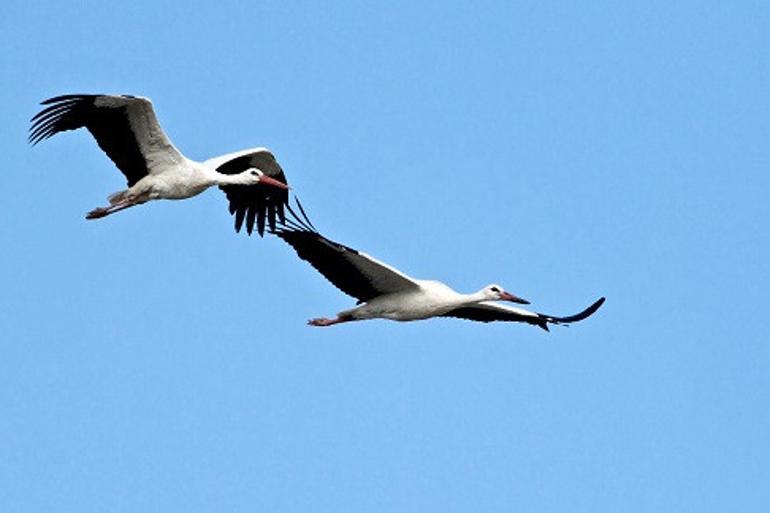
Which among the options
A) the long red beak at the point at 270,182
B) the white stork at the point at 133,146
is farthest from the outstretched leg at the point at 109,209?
the long red beak at the point at 270,182

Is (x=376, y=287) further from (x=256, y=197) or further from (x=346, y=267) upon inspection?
(x=256, y=197)

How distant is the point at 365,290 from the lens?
84.7 feet

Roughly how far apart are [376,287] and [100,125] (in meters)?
3.65

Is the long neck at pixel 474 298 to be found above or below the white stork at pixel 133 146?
below

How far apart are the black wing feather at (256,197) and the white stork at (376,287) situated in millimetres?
2352

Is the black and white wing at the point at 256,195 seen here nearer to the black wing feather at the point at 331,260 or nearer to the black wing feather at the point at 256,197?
the black wing feather at the point at 256,197

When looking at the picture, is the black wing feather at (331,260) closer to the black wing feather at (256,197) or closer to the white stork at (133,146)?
the white stork at (133,146)

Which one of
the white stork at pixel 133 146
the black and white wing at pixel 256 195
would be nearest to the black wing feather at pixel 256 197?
the black and white wing at pixel 256 195

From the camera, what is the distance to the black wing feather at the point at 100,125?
2547cm

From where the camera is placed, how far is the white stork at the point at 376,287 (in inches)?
991

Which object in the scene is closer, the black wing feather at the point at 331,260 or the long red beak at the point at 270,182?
the black wing feather at the point at 331,260

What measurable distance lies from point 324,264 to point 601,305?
3216 mm

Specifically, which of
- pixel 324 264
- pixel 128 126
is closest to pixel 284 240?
pixel 324 264

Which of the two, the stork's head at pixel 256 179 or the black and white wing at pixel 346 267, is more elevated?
the stork's head at pixel 256 179
